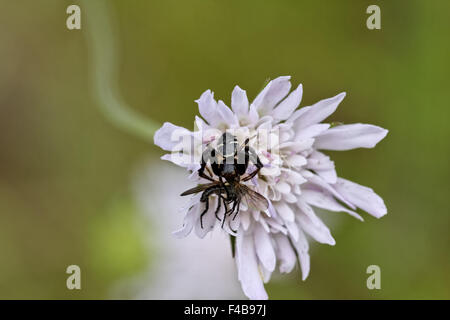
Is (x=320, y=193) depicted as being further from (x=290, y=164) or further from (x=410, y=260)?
(x=410, y=260)

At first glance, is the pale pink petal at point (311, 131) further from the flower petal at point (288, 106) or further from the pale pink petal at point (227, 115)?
the pale pink petal at point (227, 115)

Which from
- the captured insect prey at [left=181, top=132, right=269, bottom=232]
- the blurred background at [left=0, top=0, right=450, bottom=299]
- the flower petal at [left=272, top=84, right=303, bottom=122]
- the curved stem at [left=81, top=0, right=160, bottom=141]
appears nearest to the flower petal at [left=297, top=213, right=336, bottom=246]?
the captured insect prey at [left=181, top=132, right=269, bottom=232]

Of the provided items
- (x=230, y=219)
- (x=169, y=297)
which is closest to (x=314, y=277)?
(x=169, y=297)

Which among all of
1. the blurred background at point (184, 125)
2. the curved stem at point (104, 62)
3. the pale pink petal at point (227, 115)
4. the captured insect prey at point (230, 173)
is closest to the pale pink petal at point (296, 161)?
the captured insect prey at point (230, 173)

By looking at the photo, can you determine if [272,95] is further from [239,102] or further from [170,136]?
[170,136]

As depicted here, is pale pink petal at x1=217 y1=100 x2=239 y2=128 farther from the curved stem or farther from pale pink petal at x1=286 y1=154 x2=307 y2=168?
the curved stem
